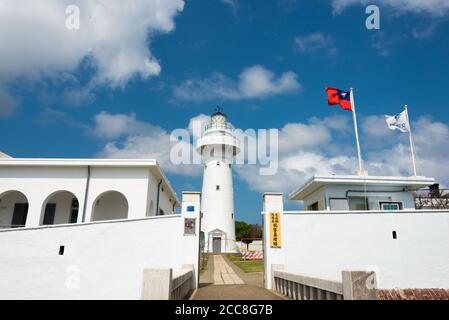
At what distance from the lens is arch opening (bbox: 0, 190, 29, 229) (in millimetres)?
15328

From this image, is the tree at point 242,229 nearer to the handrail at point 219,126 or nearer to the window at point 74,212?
the handrail at point 219,126

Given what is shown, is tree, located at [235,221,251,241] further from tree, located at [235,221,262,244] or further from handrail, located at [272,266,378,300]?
handrail, located at [272,266,378,300]

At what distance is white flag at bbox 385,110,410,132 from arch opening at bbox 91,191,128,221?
44.8 ft

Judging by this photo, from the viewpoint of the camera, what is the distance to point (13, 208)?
1548cm

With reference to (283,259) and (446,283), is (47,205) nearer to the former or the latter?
(283,259)

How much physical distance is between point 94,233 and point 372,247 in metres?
9.30

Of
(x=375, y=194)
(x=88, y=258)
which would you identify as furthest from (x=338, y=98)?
(x=88, y=258)

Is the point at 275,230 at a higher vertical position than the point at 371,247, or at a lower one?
higher

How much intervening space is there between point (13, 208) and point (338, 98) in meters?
17.2

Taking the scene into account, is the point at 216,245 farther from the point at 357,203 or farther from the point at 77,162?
the point at 77,162

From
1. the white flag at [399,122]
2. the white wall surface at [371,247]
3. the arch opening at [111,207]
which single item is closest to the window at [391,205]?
the white wall surface at [371,247]

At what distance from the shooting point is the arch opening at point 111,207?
15.7 m
